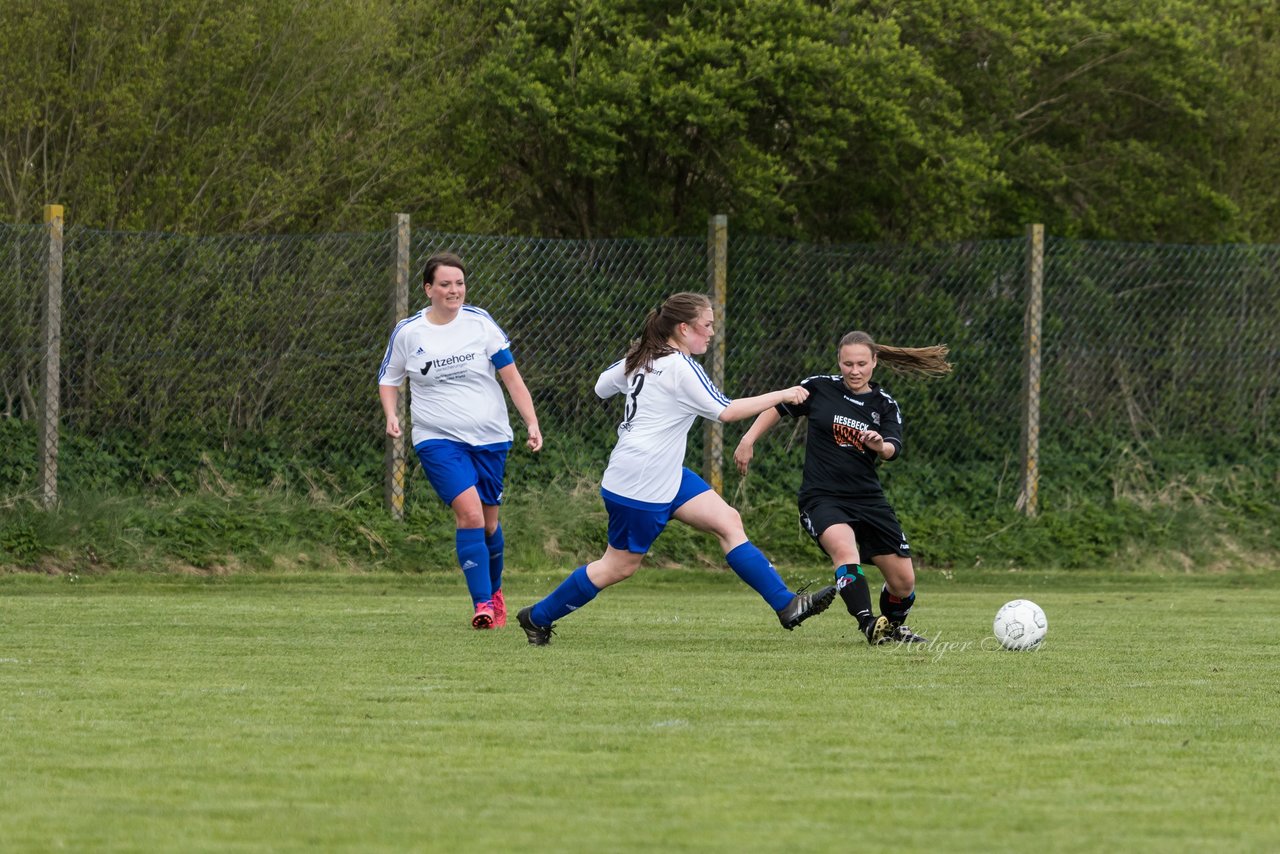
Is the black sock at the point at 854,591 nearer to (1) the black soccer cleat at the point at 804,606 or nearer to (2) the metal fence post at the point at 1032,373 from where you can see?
(1) the black soccer cleat at the point at 804,606

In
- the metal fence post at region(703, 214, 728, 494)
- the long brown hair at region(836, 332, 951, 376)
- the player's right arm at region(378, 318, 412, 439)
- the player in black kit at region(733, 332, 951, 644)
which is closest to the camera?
the player in black kit at region(733, 332, 951, 644)

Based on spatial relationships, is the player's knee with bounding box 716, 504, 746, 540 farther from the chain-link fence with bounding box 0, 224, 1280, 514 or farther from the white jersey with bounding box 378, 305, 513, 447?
the chain-link fence with bounding box 0, 224, 1280, 514

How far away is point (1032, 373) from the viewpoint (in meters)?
15.0

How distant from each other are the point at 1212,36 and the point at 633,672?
44.4 feet

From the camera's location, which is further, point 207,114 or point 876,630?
point 207,114

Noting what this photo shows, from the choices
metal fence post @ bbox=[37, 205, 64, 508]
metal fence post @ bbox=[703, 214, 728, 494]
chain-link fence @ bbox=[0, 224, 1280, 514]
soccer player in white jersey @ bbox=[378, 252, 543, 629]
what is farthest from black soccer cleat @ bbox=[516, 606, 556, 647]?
metal fence post @ bbox=[703, 214, 728, 494]

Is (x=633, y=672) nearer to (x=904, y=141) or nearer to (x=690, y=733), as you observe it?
(x=690, y=733)

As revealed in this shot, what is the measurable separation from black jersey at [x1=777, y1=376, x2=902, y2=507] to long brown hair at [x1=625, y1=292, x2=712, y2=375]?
67cm

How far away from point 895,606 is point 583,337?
18.3 ft

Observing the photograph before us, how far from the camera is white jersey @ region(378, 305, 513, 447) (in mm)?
9727

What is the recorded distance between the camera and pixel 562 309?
46.8 feet

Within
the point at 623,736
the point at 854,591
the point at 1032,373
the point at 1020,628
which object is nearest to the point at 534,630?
the point at 854,591

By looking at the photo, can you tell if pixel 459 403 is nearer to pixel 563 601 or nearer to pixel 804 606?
pixel 563 601

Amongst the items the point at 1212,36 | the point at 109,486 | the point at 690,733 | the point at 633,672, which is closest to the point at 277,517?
the point at 109,486
